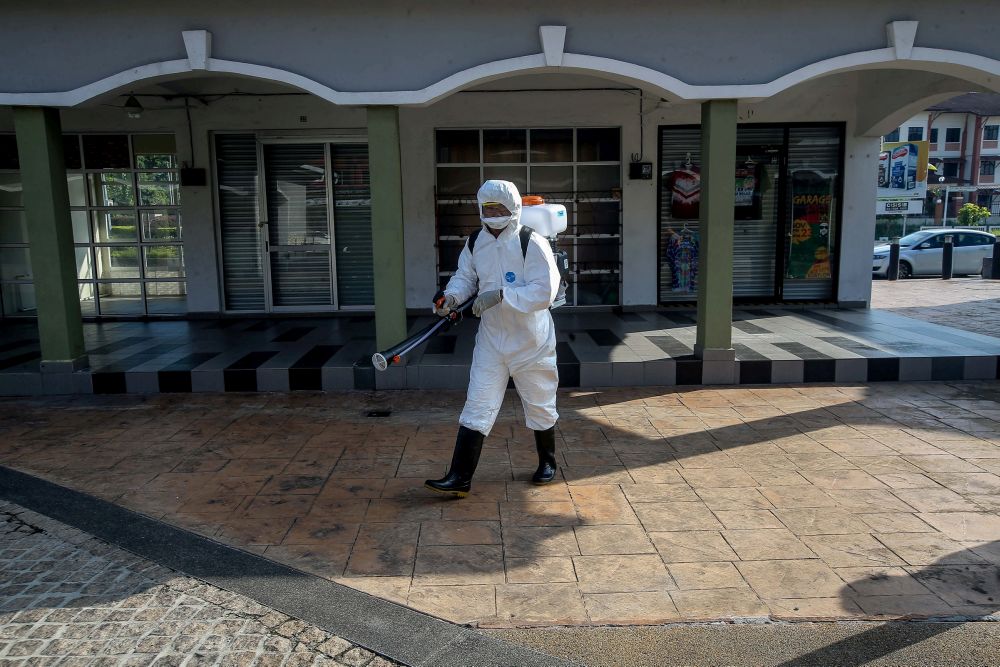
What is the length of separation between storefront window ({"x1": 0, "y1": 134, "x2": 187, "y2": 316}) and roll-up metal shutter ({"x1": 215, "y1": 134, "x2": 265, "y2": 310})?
0.68 metres

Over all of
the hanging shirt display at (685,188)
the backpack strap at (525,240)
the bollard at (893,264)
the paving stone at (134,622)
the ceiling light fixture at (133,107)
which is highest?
the ceiling light fixture at (133,107)

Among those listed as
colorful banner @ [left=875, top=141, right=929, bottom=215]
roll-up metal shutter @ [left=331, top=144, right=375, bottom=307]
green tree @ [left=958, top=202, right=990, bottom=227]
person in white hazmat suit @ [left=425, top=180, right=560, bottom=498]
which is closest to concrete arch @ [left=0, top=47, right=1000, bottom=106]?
person in white hazmat suit @ [left=425, top=180, right=560, bottom=498]

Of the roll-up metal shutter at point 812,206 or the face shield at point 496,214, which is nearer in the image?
the face shield at point 496,214

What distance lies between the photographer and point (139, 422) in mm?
6414

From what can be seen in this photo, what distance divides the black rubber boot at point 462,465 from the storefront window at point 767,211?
7.05 metres

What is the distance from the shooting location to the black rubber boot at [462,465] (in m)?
4.52

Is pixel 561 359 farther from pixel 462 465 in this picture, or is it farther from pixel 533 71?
pixel 462 465

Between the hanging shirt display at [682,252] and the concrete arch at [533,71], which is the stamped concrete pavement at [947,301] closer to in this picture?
the hanging shirt display at [682,252]

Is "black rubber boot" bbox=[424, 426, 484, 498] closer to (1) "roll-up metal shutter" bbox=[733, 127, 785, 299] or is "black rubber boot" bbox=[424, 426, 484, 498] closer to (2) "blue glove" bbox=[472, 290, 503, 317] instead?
(2) "blue glove" bbox=[472, 290, 503, 317]

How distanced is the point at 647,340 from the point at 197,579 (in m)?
5.94

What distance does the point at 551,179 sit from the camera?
424 inches

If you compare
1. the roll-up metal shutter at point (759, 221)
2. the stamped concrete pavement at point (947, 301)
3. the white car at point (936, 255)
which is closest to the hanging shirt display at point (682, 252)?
the roll-up metal shutter at point (759, 221)

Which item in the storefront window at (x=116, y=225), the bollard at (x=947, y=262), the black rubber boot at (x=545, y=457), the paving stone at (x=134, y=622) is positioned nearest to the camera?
the paving stone at (x=134, y=622)

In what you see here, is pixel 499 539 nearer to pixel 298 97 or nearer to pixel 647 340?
pixel 647 340
